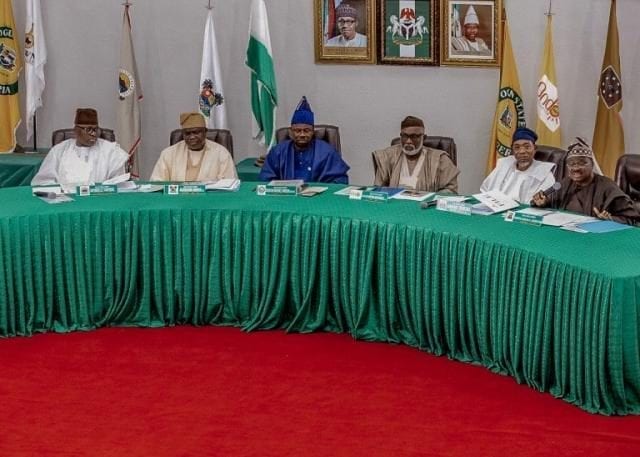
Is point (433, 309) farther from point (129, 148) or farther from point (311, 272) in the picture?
point (129, 148)

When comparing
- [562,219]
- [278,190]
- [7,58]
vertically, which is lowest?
[562,219]

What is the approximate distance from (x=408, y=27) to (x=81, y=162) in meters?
2.87

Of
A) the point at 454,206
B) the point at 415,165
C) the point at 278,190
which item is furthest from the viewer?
the point at 415,165

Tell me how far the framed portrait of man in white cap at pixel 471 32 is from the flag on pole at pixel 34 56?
3.32m

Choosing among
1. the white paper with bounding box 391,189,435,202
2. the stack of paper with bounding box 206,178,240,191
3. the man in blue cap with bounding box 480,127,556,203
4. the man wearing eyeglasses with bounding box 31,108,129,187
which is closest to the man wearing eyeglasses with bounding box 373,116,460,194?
the man in blue cap with bounding box 480,127,556,203

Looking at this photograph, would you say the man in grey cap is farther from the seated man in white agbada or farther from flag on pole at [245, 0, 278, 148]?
flag on pole at [245, 0, 278, 148]

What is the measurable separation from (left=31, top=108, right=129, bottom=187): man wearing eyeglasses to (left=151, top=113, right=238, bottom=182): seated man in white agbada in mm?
296

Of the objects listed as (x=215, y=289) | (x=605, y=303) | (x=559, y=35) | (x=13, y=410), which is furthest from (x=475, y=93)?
(x=13, y=410)

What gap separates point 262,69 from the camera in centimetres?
797

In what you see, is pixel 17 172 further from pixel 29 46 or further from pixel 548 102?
pixel 548 102

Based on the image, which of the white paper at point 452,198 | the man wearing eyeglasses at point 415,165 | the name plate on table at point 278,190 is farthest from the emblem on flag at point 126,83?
the white paper at point 452,198

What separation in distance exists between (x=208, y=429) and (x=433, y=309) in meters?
1.38

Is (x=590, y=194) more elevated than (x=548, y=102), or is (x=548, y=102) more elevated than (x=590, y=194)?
(x=548, y=102)

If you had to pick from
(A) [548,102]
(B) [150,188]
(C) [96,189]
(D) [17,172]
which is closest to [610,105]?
(A) [548,102]
